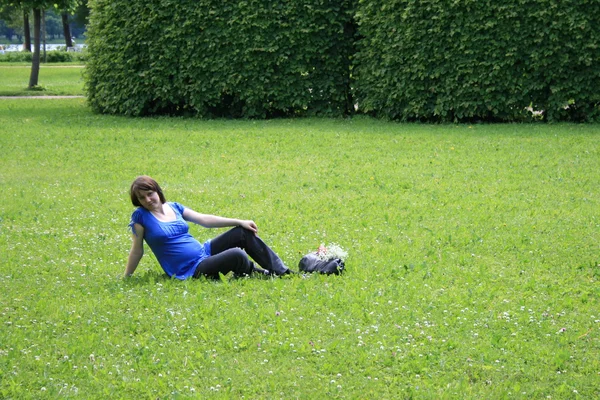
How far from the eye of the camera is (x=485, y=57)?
1758 cm

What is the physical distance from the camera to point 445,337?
5.76 meters

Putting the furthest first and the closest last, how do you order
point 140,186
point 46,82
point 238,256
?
1. point 46,82
2. point 238,256
3. point 140,186

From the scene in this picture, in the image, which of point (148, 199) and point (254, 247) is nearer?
point (148, 199)

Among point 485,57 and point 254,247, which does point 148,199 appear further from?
point 485,57

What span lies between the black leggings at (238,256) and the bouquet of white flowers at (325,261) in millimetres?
206

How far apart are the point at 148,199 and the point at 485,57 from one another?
40.8 feet

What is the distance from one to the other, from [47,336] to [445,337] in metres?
2.96

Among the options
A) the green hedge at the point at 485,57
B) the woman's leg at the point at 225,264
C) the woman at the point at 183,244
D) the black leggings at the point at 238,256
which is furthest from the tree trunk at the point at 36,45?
the woman's leg at the point at 225,264

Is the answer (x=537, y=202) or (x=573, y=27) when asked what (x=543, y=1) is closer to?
(x=573, y=27)

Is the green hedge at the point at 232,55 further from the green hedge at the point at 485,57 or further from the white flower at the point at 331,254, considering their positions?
the white flower at the point at 331,254

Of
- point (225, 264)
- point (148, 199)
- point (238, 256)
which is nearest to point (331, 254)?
point (238, 256)

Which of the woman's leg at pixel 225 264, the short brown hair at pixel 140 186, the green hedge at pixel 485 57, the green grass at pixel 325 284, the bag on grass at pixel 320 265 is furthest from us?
the green hedge at pixel 485 57

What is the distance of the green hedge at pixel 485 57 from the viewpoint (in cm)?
1717

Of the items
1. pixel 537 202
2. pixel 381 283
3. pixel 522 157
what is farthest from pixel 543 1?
pixel 381 283
